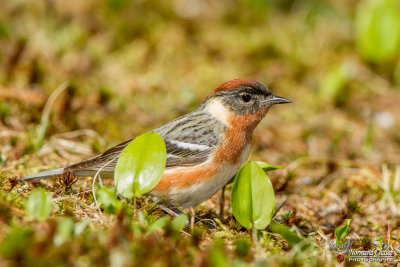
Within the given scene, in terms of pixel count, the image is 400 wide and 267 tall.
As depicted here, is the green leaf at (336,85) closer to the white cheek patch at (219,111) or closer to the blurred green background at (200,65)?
the blurred green background at (200,65)

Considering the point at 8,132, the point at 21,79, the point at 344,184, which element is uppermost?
the point at 21,79

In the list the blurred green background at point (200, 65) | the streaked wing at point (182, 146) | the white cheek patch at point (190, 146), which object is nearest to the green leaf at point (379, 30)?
the blurred green background at point (200, 65)

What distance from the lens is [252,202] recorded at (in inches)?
163

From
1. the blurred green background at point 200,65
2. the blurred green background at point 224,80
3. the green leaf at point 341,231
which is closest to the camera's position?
the green leaf at point 341,231

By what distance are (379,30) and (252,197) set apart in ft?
20.6

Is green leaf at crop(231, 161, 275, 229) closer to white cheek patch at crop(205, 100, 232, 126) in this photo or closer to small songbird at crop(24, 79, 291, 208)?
small songbird at crop(24, 79, 291, 208)

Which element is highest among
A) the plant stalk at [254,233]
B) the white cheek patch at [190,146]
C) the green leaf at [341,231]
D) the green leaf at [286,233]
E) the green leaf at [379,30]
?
the green leaf at [379,30]

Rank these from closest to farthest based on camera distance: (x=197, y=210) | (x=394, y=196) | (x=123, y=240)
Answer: (x=123, y=240) → (x=197, y=210) → (x=394, y=196)

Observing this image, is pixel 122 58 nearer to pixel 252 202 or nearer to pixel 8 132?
pixel 8 132

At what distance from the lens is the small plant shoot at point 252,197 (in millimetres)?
4109

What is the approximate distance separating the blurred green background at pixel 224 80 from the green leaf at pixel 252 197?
121cm

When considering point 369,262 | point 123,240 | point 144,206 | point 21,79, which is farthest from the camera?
point 21,79

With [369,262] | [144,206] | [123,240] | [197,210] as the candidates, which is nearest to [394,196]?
[369,262]

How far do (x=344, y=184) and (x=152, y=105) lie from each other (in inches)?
135
